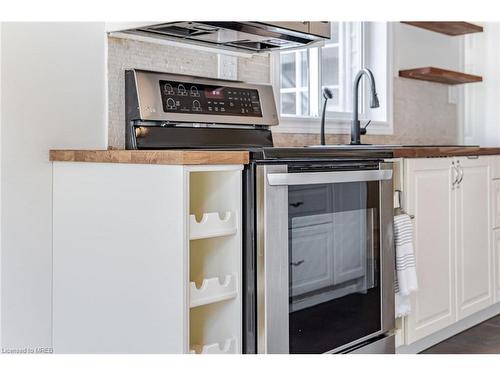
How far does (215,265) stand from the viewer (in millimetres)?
1966

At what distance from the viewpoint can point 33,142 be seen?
2.12 metres

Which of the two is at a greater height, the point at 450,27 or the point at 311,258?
the point at 450,27

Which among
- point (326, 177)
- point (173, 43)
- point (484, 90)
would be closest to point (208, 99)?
point (173, 43)

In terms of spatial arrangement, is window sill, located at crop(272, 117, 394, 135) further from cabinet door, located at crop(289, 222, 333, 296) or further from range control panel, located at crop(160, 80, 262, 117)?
cabinet door, located at crop(289, 222, 333, 296)

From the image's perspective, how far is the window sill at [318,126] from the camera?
304 cm

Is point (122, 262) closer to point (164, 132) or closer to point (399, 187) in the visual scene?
point (164, 132)

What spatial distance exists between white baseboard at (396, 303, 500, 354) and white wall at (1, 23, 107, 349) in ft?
4.58

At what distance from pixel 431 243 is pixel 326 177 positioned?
89 cm

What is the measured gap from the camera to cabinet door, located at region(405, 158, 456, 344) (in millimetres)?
2711

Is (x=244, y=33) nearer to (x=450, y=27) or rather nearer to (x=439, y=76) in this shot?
(x=439, y=76)

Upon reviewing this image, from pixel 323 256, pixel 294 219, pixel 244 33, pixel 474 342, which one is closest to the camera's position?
pixel 294 219

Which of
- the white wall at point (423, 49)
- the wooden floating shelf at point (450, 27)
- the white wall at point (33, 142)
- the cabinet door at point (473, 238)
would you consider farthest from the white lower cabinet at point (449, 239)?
the white wall at point (33, 142)

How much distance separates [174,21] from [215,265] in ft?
2.57
